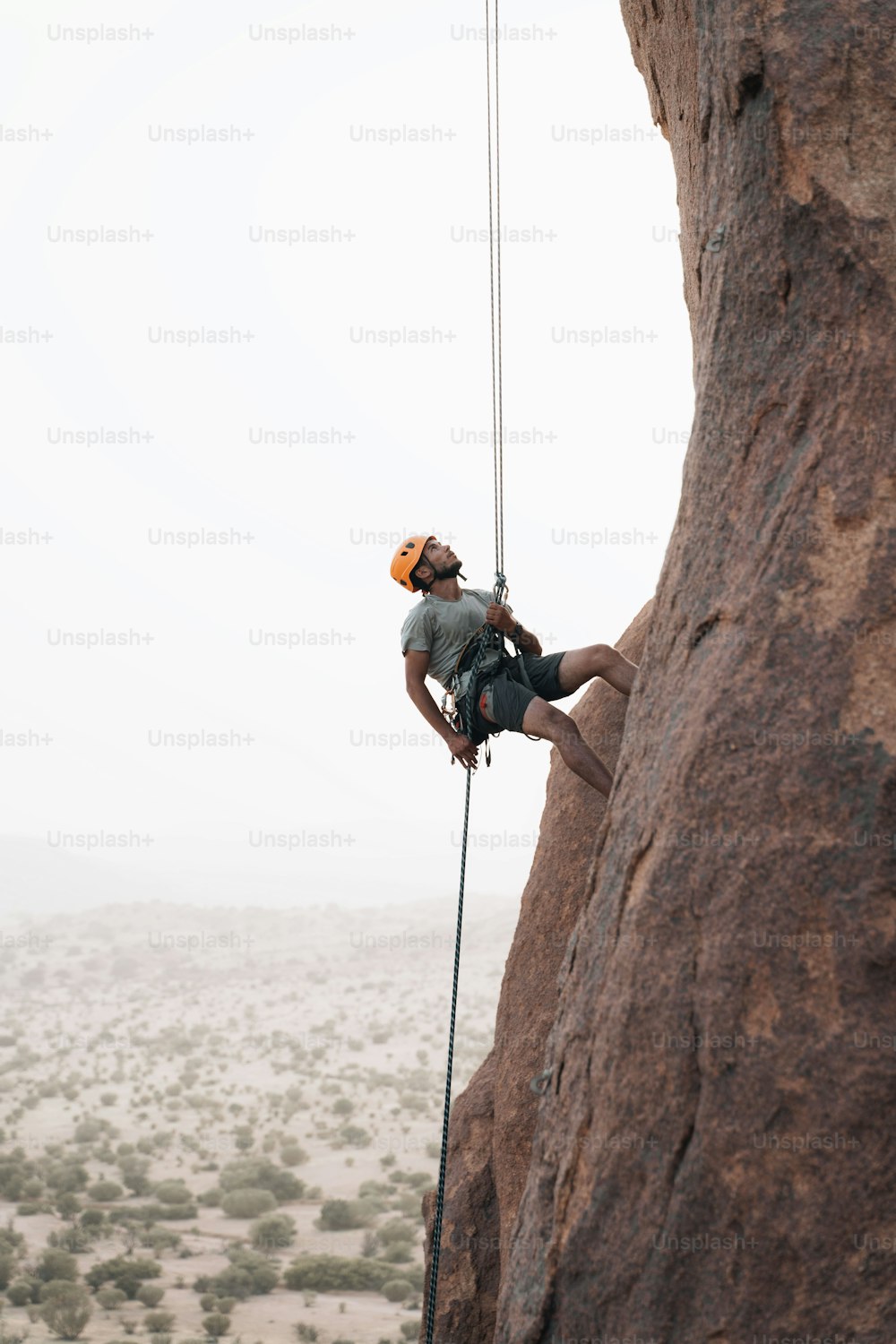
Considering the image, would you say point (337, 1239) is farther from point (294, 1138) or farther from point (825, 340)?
point (825, 340)

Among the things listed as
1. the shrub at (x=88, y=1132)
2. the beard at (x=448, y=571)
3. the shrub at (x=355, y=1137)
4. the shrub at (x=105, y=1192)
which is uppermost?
the beard at (x=448, y=571)

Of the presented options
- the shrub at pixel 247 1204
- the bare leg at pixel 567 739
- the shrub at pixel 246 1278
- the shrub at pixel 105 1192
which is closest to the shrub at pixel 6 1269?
the shrub at pixel 246 1278

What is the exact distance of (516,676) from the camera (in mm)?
8352

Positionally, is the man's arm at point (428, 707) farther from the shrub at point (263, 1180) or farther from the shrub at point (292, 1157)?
the shrub at point (292, 1157)

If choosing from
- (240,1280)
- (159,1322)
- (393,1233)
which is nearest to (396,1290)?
(240,1280)

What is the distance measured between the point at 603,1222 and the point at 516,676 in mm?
3845

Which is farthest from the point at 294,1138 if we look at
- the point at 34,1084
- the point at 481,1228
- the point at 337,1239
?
the point at 481,1228

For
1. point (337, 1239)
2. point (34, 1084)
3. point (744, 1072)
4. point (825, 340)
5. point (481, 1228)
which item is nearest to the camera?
point (744, 1072)

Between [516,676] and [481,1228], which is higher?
[516,676]

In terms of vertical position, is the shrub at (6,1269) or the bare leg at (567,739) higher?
the bare leg at (567,739)

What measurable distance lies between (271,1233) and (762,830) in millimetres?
24549

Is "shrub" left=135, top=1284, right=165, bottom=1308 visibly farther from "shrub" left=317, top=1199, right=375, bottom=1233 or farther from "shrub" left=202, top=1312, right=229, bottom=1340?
"shrub" left=317, top=1199, right=375, bottom=1233

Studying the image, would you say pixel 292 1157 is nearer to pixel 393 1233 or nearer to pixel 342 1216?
pixel 342 1216

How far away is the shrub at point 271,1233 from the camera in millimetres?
25984
